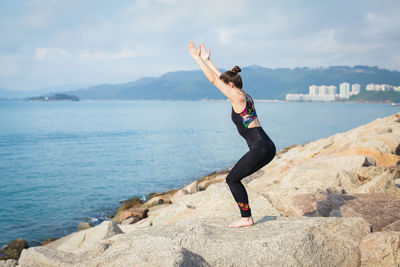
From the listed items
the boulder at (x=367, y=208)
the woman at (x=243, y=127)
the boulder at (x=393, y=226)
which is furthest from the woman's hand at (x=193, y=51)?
the boulder at (x=393, y=226)

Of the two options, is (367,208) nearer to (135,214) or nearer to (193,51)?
(193,51)

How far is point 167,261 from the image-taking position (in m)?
3.65

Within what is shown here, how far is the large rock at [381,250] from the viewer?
4.14 m

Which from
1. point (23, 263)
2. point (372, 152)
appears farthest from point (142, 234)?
point (372, 152)

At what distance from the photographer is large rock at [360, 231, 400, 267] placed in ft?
13.6

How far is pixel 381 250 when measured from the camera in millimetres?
4203

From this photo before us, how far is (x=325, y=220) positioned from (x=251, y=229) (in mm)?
1035

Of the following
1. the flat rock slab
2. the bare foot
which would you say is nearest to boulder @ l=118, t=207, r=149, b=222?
the flat rock slab

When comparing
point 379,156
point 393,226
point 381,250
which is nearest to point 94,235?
point 381,250

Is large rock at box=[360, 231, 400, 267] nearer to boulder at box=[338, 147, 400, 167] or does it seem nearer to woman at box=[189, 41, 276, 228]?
woman at box=[189, 41, 276, 228]

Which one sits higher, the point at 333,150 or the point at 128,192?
the point at 333,150

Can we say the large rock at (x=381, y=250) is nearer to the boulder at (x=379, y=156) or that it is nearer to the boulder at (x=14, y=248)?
the boulder at (x=379, y=156)

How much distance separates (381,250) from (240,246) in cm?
176

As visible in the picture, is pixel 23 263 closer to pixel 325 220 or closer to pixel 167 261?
pixel 167 261
